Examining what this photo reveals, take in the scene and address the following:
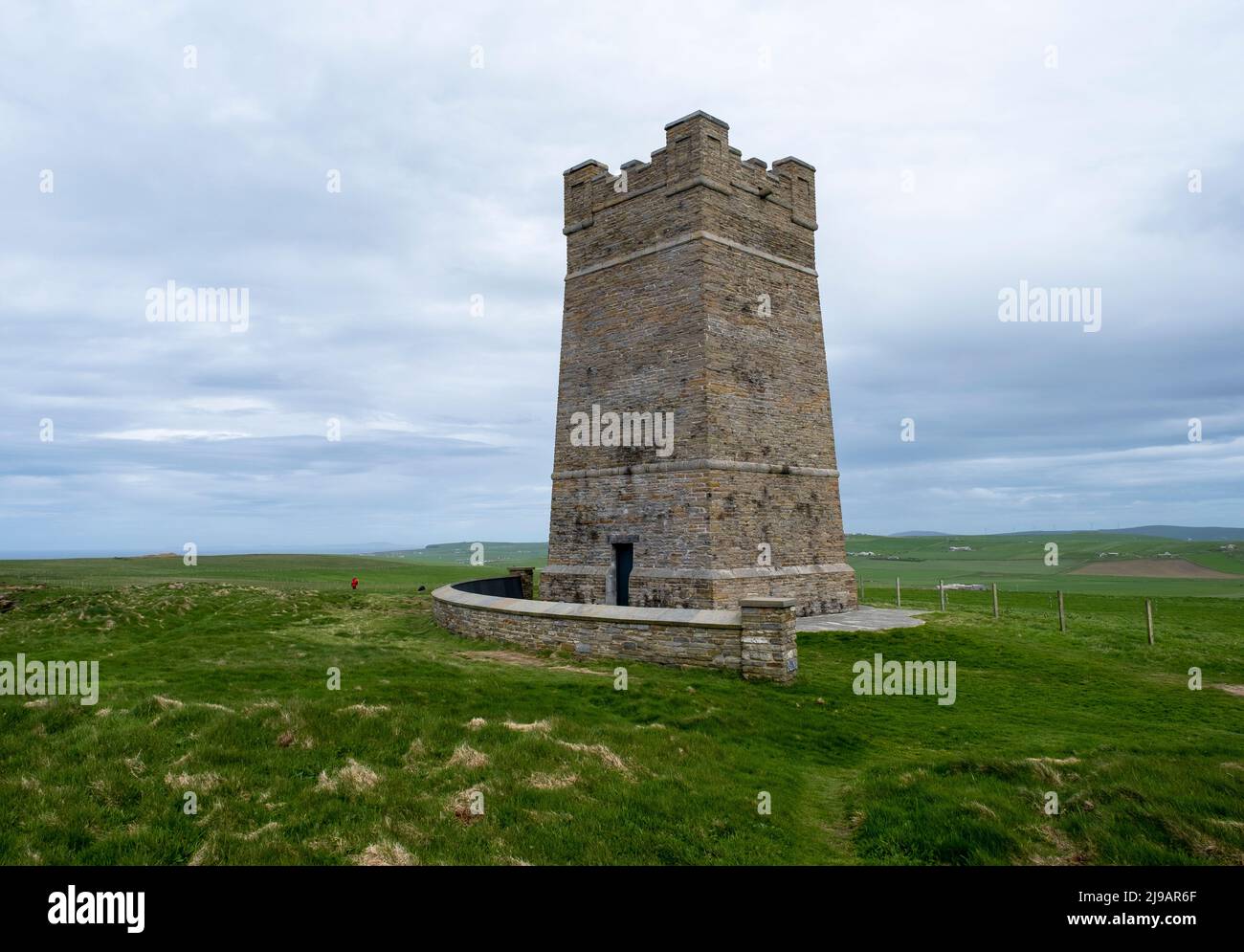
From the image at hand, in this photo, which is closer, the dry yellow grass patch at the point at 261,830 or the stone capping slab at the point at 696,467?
the dry yellow grass patch at the point at 261,830

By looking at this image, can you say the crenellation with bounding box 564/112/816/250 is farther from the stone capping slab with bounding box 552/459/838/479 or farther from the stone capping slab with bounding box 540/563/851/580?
the stone capping slab with bounding box 540/563/851/580

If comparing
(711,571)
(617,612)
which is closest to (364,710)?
(617,612)

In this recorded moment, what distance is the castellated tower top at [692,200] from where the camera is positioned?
68.2 ft

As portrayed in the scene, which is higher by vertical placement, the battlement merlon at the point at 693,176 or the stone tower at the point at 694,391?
the battlement merlon at the point at 693,176

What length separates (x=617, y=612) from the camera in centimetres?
1568

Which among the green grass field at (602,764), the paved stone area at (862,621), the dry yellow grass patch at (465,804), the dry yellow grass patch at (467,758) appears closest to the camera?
the green grass field at (602,764)

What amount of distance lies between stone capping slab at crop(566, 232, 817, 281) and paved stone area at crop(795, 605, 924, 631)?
12313 millimetres

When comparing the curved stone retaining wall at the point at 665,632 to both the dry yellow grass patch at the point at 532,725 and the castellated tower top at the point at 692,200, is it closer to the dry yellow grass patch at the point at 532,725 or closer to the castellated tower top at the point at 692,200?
the dry yellow grass patch at the point at 532,725

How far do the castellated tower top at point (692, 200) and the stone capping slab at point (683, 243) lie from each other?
14 cm

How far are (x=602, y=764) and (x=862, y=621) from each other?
48.2 ft

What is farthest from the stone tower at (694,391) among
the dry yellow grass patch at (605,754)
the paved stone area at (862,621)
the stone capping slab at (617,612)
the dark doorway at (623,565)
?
the dry yellow grass patch at (605,754)

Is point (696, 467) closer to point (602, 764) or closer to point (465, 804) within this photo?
point (602, 764)
